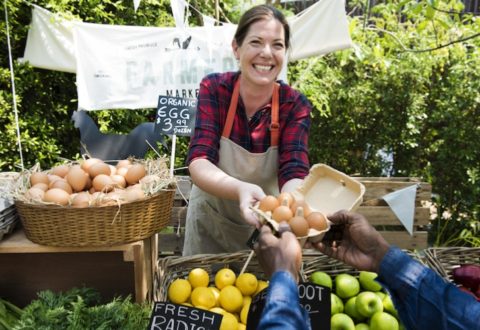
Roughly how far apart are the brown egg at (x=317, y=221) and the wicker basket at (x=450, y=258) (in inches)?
24.0

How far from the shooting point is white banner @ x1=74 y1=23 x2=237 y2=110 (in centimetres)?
380

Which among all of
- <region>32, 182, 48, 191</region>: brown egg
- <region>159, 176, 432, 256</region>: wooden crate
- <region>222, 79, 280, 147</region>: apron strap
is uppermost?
<region>222, 79, 280, 147</region>: apron strap

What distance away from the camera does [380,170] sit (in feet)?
14.9

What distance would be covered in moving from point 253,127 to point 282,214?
70cm

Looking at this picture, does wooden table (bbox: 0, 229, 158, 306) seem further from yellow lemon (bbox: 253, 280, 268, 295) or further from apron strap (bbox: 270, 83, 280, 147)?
apron strap (bbox: 270, 83, 280, 147)

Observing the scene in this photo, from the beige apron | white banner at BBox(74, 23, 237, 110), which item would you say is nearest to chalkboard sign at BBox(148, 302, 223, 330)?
the beige apron

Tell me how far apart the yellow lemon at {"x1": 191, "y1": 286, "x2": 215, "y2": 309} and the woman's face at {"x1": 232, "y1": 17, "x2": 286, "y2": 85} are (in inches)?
36.2

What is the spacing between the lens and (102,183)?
1793 mm

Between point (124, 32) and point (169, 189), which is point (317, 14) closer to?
point (124, 32)

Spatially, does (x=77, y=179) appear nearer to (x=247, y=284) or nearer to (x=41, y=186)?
(x=41, y=186)

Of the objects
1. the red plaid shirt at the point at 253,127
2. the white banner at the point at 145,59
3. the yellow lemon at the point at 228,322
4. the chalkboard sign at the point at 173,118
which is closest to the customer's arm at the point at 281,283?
the yellow lemon at the point at 228,322

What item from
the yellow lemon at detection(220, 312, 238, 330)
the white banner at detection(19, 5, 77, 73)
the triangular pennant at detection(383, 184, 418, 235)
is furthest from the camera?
the white banner at detection(19, 5, 77, 73)

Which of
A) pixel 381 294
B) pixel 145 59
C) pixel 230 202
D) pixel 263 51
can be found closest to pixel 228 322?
pixel 381 294

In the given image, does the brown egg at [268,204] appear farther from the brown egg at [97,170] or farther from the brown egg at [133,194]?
the brown egg at [97,170]
